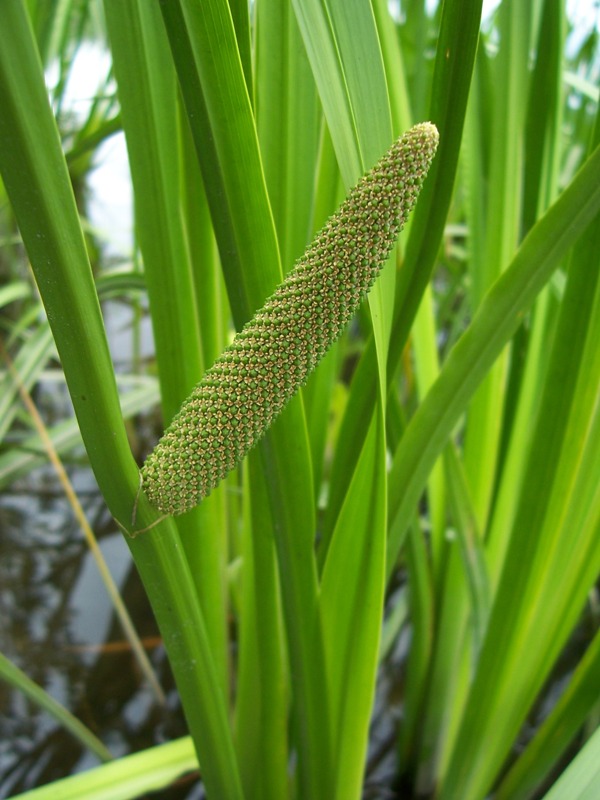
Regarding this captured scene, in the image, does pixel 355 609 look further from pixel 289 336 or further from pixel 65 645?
pixel 65 645

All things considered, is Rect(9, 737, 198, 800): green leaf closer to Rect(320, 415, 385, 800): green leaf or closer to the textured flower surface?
Rect(320, 415, 385, 800): green leaf

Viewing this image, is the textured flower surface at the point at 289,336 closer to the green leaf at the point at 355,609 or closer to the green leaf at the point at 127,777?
the green leaf at the point at 355,609

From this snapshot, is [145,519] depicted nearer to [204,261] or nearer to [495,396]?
[204,261]

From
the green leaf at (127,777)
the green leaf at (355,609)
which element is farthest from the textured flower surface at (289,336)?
the green leaf at (127,777)

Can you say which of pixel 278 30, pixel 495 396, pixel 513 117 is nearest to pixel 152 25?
pixel 278 30

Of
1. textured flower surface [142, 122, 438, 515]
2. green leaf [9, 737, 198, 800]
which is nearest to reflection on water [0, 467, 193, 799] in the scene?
green leaf [9, 737, 198, 800]

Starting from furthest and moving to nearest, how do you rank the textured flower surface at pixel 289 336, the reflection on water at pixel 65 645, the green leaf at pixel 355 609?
the reflection on water at pixel 65 645 → the green leaf at pixel 355 609 → the textured flower surface at pixel 289 336

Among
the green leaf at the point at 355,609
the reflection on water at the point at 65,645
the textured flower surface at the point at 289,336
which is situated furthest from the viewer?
→ the reflection on water at the point at 65,645

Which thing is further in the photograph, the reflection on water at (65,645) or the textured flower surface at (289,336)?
the reflection on water at (65,645)
